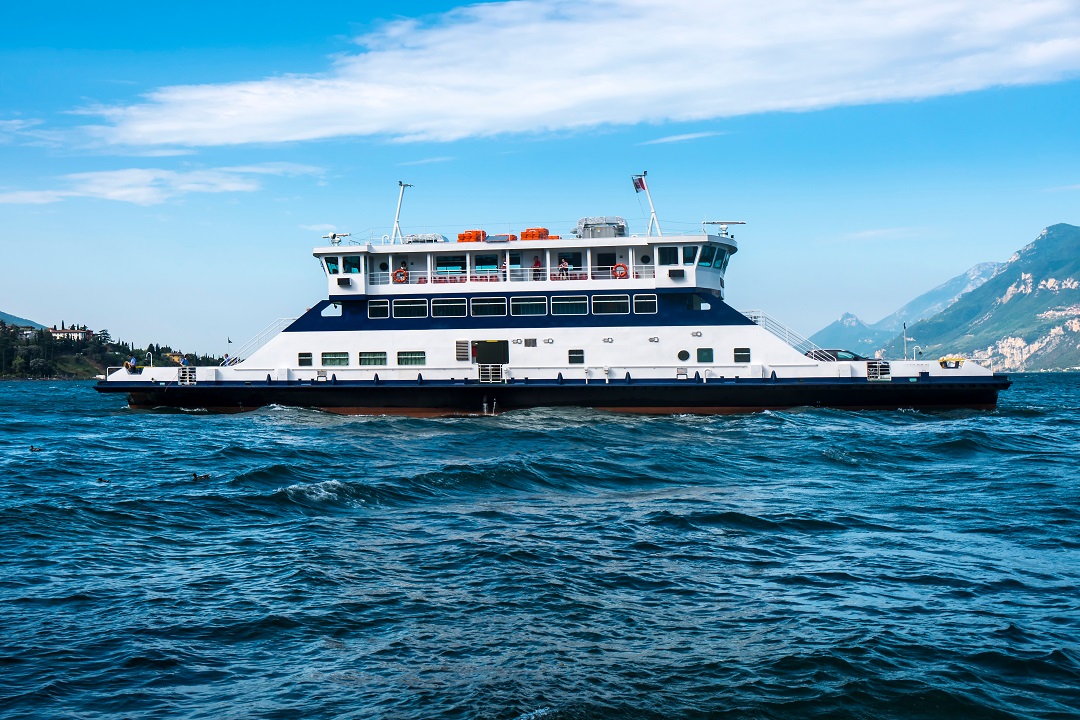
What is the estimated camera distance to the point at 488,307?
3494 cm

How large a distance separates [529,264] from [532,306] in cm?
199

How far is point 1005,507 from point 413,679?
12.5m

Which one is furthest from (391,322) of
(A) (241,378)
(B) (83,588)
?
(B) (83,588)

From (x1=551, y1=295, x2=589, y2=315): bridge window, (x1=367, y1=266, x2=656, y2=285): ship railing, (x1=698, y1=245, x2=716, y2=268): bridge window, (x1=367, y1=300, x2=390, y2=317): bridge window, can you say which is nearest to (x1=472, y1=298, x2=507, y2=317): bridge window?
(x1=367, y1=266, x2=656, y2=285): ship railing

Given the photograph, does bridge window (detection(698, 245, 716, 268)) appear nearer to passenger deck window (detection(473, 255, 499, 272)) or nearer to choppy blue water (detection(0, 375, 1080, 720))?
passenger deck window (detection(473, 255, 499, 272))

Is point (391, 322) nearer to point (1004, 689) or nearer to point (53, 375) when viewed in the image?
point (1004, 689)

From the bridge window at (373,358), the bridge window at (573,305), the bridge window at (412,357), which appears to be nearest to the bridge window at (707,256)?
the bridge window at (573,305)

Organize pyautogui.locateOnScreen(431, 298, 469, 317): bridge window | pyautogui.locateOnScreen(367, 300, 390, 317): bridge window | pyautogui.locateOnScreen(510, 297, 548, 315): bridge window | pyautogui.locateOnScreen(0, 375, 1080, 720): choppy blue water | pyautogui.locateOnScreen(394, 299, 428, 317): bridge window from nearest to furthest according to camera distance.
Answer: pyautogui.locateOnScreen(0, 375, 1080, 720): choppy blue water → pyautogui.locateOnScreen(510, 297, 548, 315): bridge window → pyautogui.locateOnScreen(431, 298, 469, 317): bridge window → pyautogui.locateOnScreen(394, 299, 428, 317): bridge window → pyautogui.locateOnScreen(367, 300, 390, 317): bridge window

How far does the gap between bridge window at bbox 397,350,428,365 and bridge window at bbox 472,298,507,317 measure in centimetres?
260

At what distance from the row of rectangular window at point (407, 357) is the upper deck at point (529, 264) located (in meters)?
2.39

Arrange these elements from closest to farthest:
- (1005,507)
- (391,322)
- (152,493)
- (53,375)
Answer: (1005,507)
(152,493)
(391,322)
(53,375)

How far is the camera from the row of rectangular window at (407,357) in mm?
33312

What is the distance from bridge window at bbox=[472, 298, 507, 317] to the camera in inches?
1371

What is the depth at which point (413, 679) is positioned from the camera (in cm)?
875
